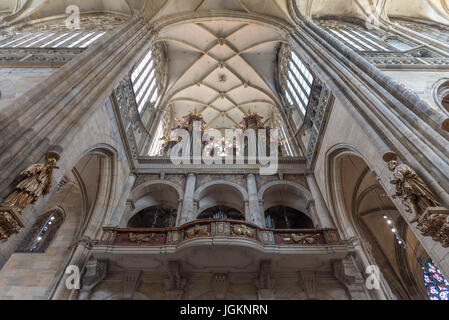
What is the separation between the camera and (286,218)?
1148 centimetres

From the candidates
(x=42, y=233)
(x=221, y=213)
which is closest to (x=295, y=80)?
(x=221, y=213)

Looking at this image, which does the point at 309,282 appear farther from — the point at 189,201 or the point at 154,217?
the point at 154,217

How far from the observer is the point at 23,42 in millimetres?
10828

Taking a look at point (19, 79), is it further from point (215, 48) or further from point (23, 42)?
point (215, 48)

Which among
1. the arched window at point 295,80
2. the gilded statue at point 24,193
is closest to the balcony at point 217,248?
the gilded statue at point 24,193

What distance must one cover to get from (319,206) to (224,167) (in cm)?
469

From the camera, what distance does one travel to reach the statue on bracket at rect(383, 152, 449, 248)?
13.3 feet

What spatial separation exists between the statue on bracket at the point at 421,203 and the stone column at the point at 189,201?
7.00 meters

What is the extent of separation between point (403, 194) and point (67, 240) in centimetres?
1118

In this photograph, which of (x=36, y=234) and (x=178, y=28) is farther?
(x=178, y=28)

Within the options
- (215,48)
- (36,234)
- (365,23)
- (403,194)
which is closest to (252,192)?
(403,194)
